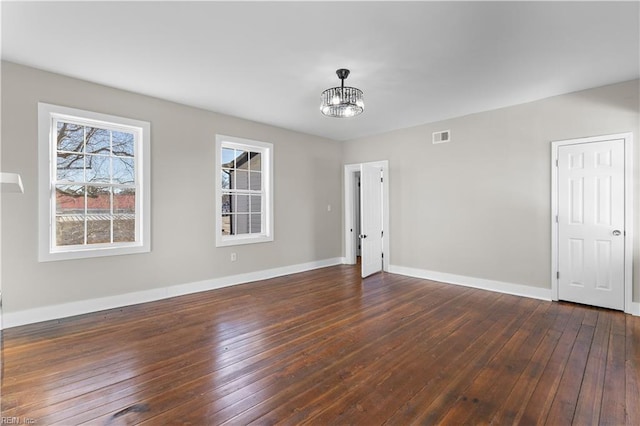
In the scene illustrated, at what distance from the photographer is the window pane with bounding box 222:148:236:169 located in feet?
16.6

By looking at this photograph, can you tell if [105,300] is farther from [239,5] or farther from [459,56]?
[459,56]

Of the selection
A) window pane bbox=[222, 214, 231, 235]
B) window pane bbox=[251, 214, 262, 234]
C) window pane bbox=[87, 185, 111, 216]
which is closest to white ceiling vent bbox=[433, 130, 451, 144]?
window pane bbox=[251, 214, 262, 234]

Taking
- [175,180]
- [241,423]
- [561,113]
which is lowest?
[241,423]

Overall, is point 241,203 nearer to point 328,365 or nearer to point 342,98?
point 342,98

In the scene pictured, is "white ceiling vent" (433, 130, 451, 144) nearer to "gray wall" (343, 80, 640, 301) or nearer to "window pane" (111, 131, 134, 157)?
"gray wall" (343, 80, 640, 301)

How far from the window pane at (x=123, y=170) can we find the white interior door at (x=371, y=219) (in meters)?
3.60

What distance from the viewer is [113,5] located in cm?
227

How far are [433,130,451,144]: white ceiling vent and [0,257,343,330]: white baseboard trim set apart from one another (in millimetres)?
3531

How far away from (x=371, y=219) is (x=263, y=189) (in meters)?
2.08

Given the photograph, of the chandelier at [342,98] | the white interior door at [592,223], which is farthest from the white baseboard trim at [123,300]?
the white interior door at [592,223]

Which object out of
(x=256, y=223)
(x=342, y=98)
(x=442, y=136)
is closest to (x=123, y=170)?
(x=256, y=223)

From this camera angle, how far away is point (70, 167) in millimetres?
3639

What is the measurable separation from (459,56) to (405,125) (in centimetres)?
249

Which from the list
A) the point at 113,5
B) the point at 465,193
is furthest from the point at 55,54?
the point at 465,193
